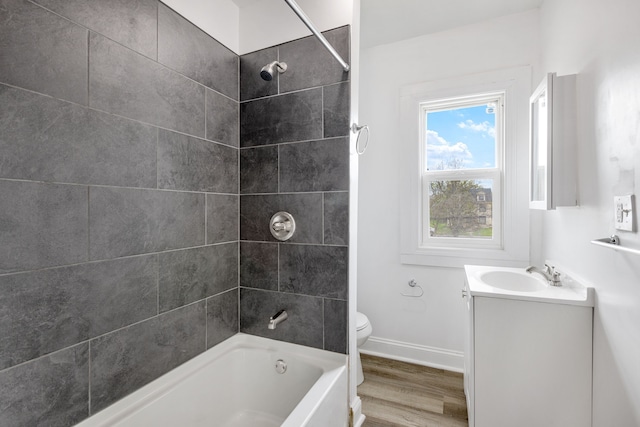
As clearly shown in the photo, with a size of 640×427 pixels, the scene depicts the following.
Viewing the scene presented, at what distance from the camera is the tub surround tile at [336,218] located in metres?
1.60

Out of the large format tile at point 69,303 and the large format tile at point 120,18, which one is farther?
the large format tile at point 120,18

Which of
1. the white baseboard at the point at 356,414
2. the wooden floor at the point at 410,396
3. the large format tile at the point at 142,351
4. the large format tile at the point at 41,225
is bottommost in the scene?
the wooden floor at the point at 410,396

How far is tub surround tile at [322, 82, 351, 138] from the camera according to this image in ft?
5.21

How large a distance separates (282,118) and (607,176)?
4.99ft

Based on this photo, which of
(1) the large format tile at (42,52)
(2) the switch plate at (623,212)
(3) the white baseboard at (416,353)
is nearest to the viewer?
(1) the large format tile at (42,52)

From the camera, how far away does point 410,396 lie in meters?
2.02

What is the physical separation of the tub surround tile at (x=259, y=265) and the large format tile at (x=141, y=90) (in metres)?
0.72

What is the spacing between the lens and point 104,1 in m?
1.16

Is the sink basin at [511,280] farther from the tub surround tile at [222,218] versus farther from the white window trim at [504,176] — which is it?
the tub surround tile at [222,218]

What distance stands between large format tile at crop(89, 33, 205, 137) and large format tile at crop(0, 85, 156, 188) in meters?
0.06

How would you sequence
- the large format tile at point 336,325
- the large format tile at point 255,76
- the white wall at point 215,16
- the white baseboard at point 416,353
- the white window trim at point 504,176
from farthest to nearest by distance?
the white baseboard at point 416,353 < the white window trim at point 504,176 < the large format tile at point 255,76 < the large format tile at point 336,325 < the white wall at point 215,16

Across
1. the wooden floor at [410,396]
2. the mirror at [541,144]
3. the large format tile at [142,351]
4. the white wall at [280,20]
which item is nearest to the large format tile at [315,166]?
the white wall at [280,20]

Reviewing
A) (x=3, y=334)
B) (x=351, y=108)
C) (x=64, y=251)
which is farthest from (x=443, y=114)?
(x=3, y=334)

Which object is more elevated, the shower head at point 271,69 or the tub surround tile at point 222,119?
the shower head at point 271,69
